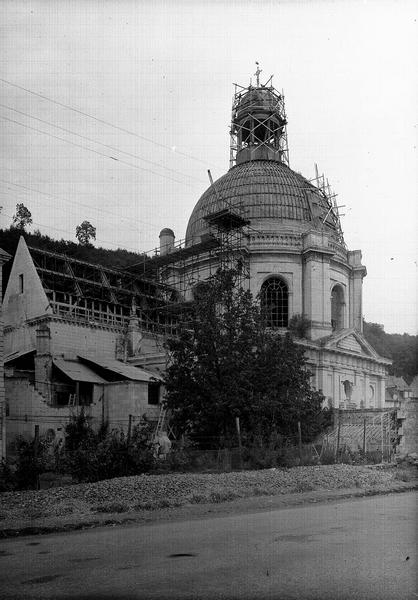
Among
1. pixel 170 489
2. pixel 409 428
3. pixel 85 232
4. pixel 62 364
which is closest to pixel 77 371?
pixel 62 364

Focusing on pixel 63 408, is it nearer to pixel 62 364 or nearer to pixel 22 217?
pixel 62 364

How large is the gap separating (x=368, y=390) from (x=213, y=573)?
4842 centimetres

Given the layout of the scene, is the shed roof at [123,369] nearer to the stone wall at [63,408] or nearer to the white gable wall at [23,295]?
the stone wall at [63,408]

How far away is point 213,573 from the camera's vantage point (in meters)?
8.37

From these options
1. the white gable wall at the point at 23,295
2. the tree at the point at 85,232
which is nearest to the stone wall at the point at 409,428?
the white gable wall at the point at 23,295

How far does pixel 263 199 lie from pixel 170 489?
4177cm

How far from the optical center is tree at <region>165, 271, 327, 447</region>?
26297 millimetres

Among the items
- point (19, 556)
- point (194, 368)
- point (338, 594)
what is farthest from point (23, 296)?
point (338, 594)

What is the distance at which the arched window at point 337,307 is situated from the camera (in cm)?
5822

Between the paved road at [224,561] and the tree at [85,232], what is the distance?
6486 centimetres

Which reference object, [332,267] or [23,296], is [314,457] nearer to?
[23,296]

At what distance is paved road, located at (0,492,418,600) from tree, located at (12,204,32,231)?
193ft

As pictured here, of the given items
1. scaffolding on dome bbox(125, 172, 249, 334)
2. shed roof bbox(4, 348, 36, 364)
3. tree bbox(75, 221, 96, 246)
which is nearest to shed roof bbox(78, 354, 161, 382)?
shed roof bbox(4, 348, 36, 364)

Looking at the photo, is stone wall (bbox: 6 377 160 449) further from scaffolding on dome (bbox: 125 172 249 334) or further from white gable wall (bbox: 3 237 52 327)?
scaffolding on dome (bbox: 125 172 249 334)
